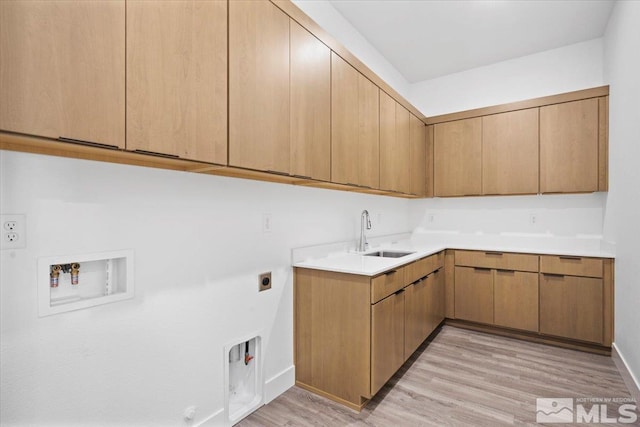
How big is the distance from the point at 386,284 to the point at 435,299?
1304mm

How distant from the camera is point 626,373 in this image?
7.29 ft

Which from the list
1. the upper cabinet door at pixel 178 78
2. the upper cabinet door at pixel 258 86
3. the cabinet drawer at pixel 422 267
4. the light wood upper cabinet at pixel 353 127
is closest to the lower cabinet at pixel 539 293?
the cabinet drawer at pixel 422 267

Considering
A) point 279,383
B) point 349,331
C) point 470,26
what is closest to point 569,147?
point 470,26

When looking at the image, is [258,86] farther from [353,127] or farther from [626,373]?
[626,373]

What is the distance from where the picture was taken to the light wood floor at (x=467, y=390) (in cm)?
187

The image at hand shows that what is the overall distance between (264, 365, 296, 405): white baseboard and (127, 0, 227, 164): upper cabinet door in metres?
1.49

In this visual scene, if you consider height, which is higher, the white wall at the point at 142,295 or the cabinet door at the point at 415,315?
the white wall at the point at 142,295

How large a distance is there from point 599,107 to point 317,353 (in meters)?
3.37

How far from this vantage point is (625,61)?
2.34 meters

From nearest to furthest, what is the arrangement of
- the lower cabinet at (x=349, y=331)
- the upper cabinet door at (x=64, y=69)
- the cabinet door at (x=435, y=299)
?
the upper cabinet door at (x=64, y=69) → the lower cabinet at (x=349, y=331) → the cabinet door at (x=435, y=299)

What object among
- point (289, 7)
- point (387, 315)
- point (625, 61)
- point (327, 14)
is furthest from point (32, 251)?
point (625, 61)

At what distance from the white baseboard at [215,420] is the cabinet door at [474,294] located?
8.55ft

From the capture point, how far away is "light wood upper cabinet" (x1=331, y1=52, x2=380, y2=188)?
2109 mm

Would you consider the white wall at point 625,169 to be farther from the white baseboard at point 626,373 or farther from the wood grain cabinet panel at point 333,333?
the wood grain cabinet panel at point 333,333
